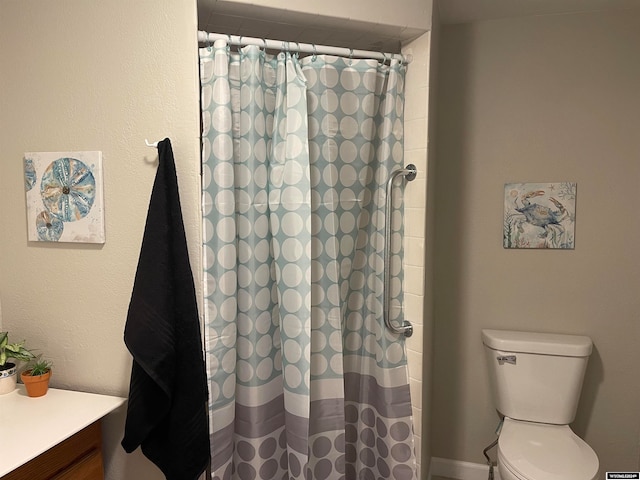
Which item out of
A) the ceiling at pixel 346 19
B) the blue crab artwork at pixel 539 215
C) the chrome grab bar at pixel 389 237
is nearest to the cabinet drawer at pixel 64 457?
the chrome grab bar at pixel 389 237

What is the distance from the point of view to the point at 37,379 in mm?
1478

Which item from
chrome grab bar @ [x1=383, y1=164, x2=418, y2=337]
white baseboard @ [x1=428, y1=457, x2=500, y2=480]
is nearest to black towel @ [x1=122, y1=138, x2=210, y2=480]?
chrome grab bar @ [x1=383, y1=164, x2=418, y2=337]

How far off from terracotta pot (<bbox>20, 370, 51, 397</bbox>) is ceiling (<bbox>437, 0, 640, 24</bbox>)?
2.22m

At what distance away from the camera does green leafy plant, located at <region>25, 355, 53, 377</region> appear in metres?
1.49

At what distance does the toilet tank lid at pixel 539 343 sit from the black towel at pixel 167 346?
1446 mm

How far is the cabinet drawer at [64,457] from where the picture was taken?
1.19m

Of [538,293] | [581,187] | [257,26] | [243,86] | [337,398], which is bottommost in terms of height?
[337,398]

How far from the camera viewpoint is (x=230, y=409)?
Answer: 5.28ft

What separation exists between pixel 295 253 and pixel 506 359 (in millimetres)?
1238

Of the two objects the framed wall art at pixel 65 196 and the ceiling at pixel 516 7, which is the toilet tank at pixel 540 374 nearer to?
the ceiling at pixel 516 7

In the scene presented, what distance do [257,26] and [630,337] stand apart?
227 cm

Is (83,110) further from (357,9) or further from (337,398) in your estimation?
(337,398)

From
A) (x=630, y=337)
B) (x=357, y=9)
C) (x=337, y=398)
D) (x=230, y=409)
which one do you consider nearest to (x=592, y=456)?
(x=630, y=337)

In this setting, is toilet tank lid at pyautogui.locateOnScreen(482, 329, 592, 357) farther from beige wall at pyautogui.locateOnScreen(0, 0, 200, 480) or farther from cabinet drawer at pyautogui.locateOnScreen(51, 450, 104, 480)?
cabinet drawer at pyautogui.locateOnScreen(51, 450, 104, 480)
